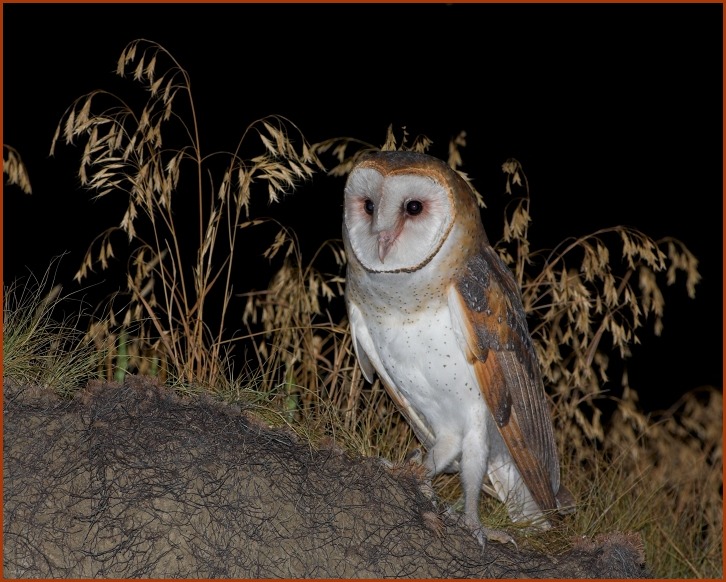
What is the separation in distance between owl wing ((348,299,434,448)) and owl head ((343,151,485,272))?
12.0 inches

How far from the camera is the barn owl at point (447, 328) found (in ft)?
8.56

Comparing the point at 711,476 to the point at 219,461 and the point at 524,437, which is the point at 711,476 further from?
the point at 219,461

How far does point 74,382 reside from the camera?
8.55 feet

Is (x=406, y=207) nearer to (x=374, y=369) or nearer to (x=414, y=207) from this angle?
(x=414, y=207)

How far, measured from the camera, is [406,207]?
261 cm

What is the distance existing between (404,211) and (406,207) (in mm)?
13

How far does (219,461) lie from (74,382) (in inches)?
20.0

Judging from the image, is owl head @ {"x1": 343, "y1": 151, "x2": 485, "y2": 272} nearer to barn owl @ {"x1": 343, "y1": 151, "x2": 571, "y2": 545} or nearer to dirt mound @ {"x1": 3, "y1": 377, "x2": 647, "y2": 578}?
barn owl @ {"x1": 343, "y1": 151, "x2": 571, "y2": 545}

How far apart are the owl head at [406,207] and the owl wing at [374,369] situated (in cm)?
30

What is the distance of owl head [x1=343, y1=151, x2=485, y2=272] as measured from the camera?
258cm

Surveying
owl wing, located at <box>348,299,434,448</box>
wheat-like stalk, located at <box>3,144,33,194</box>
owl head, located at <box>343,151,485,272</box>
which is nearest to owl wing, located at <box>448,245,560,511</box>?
owl head, located at <box>343,151,485,272</box>

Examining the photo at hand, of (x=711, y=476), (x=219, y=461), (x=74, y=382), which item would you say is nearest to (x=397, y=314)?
(x=219, y=461)

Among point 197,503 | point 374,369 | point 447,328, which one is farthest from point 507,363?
point 197,503

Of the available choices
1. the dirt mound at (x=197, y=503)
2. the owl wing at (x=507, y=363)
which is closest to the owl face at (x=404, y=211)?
the owl wing at (x=507, y=363)
